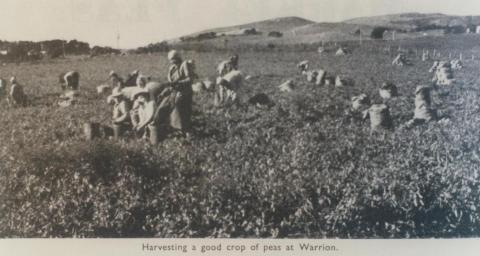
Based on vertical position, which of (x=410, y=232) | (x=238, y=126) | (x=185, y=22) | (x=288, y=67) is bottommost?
(x=410, y=232)

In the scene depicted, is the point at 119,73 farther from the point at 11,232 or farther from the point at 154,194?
the point at 11,232

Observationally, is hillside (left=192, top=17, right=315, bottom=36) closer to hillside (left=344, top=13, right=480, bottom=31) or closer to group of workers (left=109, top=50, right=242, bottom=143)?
group of workers (left=109, top=50, right=242, bottom=143)

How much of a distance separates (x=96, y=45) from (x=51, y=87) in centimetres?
43

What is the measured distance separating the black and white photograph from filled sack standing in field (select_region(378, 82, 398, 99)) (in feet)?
0.05

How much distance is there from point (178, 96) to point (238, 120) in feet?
1.46

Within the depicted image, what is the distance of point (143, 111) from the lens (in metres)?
5.68

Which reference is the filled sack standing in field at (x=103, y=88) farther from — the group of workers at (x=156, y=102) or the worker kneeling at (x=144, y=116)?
the worker kneeling at (x=144, y=116)

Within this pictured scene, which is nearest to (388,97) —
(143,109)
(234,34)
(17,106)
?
(234,34)

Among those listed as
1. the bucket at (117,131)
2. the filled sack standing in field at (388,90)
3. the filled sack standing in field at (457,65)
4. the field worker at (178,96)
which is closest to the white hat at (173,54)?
the field worker at (178,96)

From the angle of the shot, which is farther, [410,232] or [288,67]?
[288,67]

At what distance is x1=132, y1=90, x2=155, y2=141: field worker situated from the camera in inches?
222

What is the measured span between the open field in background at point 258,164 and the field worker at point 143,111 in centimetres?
12

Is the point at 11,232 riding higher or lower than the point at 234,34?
lower

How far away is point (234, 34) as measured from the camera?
5680mm
